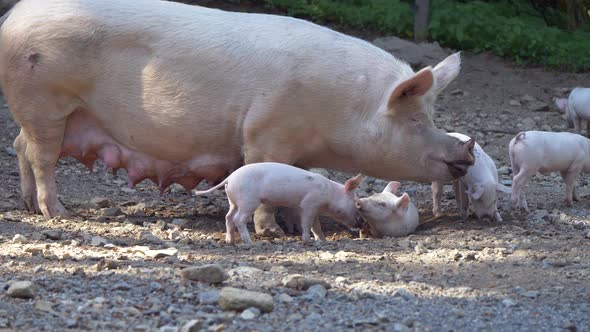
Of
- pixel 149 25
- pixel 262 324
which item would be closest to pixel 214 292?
pixel 262 324

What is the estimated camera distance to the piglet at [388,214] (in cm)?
643

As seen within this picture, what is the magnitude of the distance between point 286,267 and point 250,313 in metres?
1.02

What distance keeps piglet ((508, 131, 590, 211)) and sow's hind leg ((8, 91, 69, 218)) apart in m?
3.06

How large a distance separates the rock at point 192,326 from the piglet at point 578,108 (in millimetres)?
7236

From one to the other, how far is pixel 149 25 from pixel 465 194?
2.32 metres

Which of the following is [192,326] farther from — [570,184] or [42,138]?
[570,184]

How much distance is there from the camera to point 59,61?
6727 mm

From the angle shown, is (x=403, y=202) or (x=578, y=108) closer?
(x=403, y=202)

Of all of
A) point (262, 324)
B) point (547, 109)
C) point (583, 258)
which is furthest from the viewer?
point (547, 109)

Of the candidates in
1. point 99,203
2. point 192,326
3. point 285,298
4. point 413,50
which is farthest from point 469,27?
point 192,326

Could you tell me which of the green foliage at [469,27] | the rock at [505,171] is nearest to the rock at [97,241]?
the rock at [505,171]

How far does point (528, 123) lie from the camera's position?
10.7m

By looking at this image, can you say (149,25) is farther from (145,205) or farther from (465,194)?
(465,194)

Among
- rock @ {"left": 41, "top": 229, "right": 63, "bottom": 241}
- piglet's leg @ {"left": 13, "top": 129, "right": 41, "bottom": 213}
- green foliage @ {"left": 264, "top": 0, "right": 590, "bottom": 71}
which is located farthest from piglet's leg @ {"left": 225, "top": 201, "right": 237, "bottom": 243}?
green foliage @ {"left": 264, "top": 0, "right": 590, "bottom": 71}
